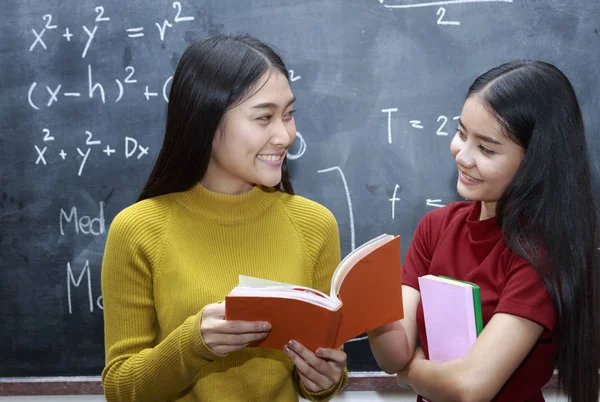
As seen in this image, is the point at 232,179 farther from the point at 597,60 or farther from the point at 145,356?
the point at 597,60

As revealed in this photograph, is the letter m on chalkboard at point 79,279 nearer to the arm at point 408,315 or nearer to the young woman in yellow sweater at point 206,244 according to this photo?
the young woman in yellow sweater at point 206,244

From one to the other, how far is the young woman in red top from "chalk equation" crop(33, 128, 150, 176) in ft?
3.83

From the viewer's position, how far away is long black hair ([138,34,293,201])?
134cm

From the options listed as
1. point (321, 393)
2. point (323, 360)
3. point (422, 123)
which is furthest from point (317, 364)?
point (422, 123)

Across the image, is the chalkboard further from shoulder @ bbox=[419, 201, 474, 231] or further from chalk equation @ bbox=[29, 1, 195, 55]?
shoulder @ bbox=[419, 201, 474, 231]

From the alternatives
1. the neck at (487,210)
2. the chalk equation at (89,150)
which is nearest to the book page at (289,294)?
the neck at (487,210)

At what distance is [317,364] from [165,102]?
123 cm

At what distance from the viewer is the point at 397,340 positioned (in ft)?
4.79

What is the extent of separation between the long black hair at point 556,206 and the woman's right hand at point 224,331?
555mm

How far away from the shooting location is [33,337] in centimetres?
224

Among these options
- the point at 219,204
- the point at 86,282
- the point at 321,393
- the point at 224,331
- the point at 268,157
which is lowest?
the point at 86,282

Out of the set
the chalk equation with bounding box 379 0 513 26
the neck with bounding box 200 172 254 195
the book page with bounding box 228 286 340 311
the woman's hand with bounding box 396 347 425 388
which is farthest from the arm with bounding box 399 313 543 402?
the chalk equation with bounding box 379 0 513 26

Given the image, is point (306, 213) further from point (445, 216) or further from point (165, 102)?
point (165, 102)

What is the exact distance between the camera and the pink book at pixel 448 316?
1327 mm
